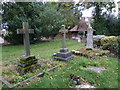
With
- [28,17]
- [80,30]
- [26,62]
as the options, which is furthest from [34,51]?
[80,30]

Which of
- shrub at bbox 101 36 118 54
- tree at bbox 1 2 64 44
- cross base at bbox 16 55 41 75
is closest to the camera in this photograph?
cross base at bbox 16 55 41 75

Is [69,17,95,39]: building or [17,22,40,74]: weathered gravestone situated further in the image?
[69,17,95,39]: building

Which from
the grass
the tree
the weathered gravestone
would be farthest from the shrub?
the tree

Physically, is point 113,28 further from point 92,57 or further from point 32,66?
point 32,66

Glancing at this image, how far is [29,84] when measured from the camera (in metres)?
3.04

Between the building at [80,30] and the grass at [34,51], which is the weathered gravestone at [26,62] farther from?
the building at [80,30]

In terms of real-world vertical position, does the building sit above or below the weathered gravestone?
above

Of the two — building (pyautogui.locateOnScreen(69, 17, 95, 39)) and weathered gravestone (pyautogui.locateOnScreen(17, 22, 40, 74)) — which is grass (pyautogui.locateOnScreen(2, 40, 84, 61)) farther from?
building (pyautogui.locateOnScreen(69, 17, 95, 39))

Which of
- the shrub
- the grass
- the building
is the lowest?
the grass

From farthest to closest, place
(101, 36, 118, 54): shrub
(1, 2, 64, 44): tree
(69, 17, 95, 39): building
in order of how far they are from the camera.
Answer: (69, 17, 95, 39): building
(1, 2, 64, 44): tree
(101, 36, 118, 54): shrub

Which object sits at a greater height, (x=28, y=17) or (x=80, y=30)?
(x=28, y=17)

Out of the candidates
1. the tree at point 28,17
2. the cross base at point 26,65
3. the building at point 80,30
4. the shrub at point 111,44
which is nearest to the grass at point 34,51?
the cross base at point 26,65

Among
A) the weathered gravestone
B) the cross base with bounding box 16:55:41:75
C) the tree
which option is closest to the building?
the tree

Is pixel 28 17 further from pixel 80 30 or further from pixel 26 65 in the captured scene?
pixel 80 30
